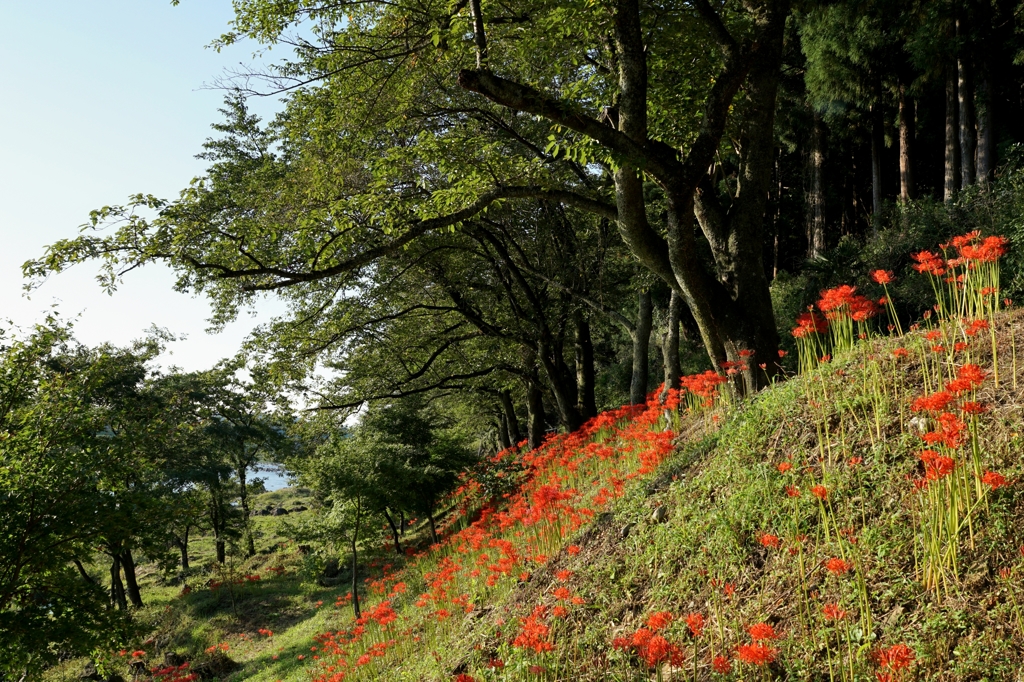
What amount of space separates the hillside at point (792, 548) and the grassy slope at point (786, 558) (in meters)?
0.01

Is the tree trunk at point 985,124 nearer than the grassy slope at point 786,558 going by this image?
No

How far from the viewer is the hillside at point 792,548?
9.84 feet

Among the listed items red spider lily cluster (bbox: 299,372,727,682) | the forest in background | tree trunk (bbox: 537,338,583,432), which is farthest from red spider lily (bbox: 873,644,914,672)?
tree trunk (bbox: 537,338,583,432)

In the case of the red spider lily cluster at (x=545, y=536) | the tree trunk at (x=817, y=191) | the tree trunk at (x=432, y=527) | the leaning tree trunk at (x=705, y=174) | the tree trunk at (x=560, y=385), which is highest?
the tree trunk at (x=817, y=191)

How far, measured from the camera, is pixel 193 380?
26.1m

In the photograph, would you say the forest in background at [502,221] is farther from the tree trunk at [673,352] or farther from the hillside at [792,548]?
the hillside at [792,548]

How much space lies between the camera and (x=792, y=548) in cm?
366

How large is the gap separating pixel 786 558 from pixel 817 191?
15.9 m

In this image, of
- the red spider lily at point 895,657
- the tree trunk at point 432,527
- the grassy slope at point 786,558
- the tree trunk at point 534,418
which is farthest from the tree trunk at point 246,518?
the red spider lily at point 895,657

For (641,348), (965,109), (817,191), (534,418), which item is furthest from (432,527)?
(965,109)

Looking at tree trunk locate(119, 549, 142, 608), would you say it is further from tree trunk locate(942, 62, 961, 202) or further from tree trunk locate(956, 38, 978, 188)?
tree trunk locate(956, 38, 978, 188)

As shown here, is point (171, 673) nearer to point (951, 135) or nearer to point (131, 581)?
point (131, 581)

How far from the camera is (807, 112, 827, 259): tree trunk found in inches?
662

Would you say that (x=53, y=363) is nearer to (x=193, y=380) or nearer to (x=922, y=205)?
(x=193, y=380)
